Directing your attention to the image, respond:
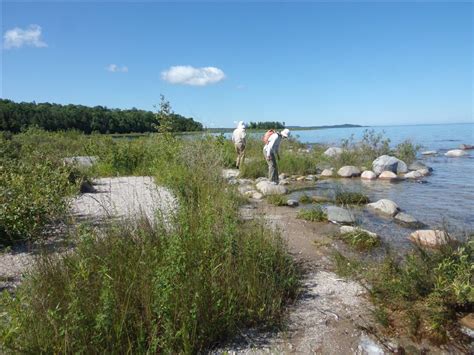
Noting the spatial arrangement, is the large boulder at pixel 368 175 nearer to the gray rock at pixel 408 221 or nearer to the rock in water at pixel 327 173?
the rock in water at pixel 327 173

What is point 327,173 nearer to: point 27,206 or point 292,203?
point 292,203

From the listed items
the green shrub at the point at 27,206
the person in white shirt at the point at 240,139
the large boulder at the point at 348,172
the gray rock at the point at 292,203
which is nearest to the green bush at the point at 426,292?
A: the green shrub at the point at 27,206

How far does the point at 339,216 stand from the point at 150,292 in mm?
5543

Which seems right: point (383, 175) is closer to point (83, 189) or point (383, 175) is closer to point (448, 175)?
point (448, 175)

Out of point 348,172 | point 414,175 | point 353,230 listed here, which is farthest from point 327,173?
point 353,230

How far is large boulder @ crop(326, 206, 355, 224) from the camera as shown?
7.60m

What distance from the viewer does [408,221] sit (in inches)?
311

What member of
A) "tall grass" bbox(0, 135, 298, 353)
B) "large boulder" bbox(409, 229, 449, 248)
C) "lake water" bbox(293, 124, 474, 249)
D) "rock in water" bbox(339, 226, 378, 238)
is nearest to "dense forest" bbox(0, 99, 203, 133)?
"lake water" bbox(293, 124, 474, 249)

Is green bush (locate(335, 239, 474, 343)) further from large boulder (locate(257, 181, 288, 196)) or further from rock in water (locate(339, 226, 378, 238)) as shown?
large boulder (locate(257, 181, 288, 196))

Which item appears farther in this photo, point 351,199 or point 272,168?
point 272,168

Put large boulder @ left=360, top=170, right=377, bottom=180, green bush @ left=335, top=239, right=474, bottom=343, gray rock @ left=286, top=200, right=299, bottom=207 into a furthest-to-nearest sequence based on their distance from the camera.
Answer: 1. large boulder @ left=360, top=170, right=377, bottom=180
2. gray rock @ left=286, top=200, right=299, bottom=207
3. green bush @ left=335, top=239, right=474, bottom=343

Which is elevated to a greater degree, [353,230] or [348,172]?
[353,230]

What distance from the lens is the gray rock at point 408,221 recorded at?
25.4 ft

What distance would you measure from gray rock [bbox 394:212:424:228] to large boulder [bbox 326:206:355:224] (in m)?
1.24
